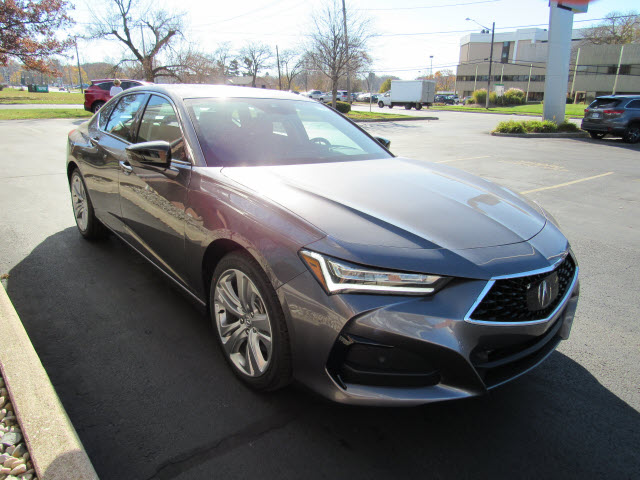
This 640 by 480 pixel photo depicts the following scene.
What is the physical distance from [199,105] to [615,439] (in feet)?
10.2

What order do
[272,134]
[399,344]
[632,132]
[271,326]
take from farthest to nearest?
[632,132] < [272,134] < [271,326] < [399,344]

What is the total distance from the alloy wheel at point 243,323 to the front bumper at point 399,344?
0.33 meters

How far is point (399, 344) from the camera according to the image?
1804mm

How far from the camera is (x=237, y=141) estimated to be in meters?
2.99

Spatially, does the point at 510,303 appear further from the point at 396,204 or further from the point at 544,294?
the point at 396,204

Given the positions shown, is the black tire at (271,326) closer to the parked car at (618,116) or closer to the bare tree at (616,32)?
the parked car at (618,116)

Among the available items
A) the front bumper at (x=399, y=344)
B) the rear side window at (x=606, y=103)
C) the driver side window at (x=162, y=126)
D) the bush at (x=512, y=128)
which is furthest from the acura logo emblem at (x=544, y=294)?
the bush at (x=512, y=128)

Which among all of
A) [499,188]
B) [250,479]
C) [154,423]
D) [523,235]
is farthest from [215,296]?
[499,188]

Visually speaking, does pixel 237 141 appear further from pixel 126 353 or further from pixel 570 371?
pixel 570 371

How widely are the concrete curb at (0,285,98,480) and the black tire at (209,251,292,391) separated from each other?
32.5 inches

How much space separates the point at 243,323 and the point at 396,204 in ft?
3.39

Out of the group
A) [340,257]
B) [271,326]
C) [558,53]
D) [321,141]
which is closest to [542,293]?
[340,257]

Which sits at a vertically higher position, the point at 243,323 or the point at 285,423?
the point at 243,323

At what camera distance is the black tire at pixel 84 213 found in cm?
446
